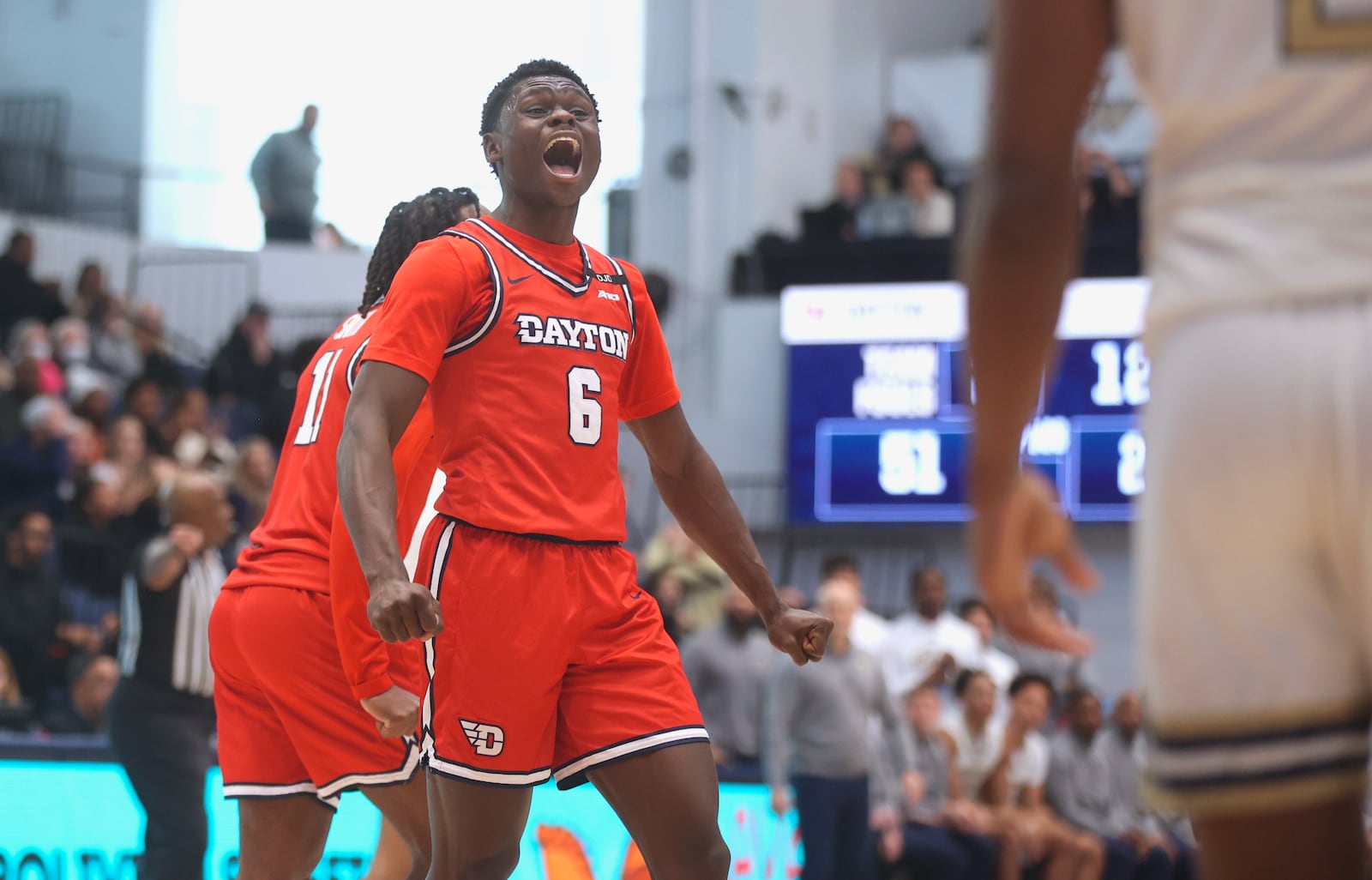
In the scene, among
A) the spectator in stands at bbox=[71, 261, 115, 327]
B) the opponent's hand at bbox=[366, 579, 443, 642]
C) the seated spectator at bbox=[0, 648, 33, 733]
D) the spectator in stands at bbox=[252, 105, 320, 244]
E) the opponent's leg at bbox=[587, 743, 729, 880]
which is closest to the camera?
the opponent's hand at bbox=[366, 579, 443, 642]

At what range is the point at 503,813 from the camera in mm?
3404

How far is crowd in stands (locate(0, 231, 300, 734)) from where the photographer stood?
9.49 m

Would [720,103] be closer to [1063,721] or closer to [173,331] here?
[173,331]

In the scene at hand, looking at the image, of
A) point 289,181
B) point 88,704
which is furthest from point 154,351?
point 88,704

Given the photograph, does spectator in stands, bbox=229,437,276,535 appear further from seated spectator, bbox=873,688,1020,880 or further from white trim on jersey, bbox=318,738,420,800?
white trim on jersey, bbox=318,738,420,800

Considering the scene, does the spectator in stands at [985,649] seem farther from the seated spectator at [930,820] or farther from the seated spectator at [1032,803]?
the seated spectator at [930,820]

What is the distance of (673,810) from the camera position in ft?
11.1

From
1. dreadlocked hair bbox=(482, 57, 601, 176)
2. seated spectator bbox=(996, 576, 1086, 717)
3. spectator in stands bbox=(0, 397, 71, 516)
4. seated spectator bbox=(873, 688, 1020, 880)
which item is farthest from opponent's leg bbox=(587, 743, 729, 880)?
spectator in stands bbox=(0, 397, 71, 516)

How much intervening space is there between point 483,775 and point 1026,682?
6.16m

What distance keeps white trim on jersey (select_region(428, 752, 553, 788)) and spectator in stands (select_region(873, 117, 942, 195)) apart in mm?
12144

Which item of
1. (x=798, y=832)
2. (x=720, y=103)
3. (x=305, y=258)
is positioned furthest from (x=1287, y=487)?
(x=305, y=258)

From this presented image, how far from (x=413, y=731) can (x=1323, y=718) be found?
257 cm

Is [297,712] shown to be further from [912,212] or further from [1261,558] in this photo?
[912,212]

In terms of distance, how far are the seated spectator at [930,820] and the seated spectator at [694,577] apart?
1684 millimetres
